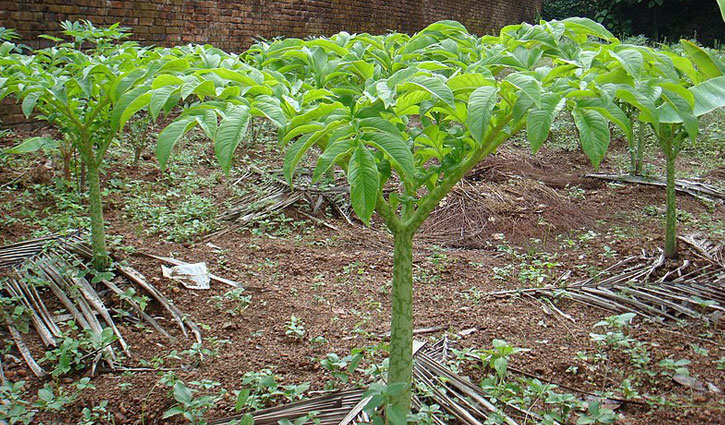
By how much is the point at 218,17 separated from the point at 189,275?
546cm

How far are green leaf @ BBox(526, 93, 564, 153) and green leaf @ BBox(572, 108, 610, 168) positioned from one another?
0.22 feet

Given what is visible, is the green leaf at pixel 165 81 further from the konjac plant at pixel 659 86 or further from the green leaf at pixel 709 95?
the green leaf at pixel 709 95

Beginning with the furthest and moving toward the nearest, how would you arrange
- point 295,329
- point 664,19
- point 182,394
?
point 664,19, point 295,329, point 182,394

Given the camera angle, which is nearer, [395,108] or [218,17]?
[395,108]

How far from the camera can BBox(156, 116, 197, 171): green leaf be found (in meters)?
1.31

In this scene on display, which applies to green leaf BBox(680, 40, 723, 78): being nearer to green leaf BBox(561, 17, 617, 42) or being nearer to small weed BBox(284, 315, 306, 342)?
green leaf BBox(561, 17, 617, 42)

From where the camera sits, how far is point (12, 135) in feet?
17.2

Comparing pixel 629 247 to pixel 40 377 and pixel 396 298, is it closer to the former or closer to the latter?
pixel 396 298

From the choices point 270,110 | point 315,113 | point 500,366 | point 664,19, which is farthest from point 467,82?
point 664,19

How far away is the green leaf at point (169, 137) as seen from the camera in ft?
4.28

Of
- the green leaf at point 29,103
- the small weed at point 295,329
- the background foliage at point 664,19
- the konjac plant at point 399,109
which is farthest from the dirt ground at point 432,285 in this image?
the background foliage at point 664,19

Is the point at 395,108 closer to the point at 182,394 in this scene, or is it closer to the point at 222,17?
the point at 182,394

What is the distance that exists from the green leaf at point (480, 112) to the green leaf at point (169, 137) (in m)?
0.65

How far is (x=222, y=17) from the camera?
306 inches
